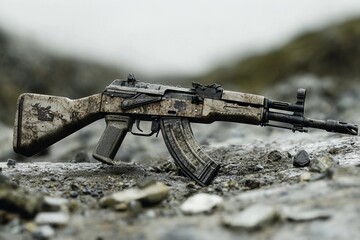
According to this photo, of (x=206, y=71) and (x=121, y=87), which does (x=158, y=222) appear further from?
(x=206, y=71)

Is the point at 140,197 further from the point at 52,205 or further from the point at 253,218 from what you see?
the point at 253,218

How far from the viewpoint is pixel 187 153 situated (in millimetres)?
9062

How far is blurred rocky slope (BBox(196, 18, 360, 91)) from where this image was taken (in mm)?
41000

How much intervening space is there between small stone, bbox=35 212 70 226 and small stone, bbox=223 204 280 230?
1736 mm

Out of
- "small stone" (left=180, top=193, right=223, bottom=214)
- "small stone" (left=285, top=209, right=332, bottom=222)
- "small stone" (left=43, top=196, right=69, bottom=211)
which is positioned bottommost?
"small stone" (left=43, top=196, right=69, bottom=211)

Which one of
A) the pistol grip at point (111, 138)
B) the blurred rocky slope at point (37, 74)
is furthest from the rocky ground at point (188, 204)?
the blurred rocky slope at point (37, 74)

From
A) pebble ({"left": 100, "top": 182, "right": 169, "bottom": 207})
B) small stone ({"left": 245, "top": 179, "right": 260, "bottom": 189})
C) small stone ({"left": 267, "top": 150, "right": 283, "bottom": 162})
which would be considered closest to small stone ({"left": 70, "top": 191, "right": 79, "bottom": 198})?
pebble ({"left": 100, "top": 182, "right": 169, "bottom": 207})

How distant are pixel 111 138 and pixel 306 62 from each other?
117ft

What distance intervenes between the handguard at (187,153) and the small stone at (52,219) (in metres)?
3.01

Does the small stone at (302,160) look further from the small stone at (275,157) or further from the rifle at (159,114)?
the small stone at (275,157)

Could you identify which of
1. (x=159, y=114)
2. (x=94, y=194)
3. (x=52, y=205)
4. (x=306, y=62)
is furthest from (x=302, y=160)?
(x=306, y=62)

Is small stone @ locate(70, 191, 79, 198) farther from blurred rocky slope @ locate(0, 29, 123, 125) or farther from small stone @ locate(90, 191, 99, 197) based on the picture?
blurred rocky slope @ locate(0, 29, 123, 125)

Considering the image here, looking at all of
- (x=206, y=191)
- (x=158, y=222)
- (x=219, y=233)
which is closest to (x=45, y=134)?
(x=206, y=191)

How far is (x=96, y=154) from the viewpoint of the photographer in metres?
9.30
